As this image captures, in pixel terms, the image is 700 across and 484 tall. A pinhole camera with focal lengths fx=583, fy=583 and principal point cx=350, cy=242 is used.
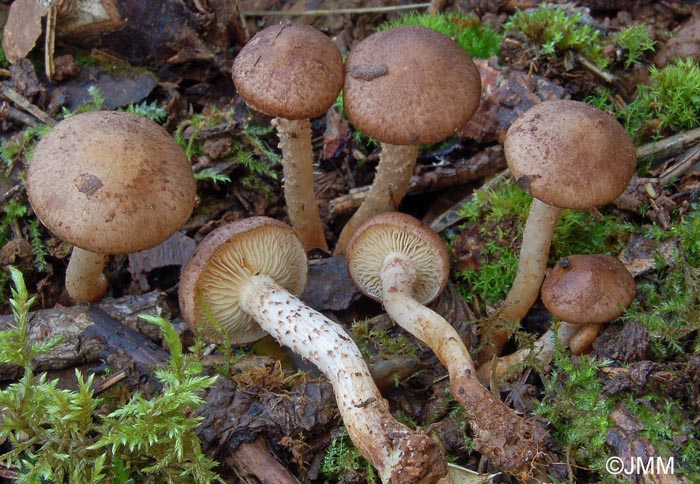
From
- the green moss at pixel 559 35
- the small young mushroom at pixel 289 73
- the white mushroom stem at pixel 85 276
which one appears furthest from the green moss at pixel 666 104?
the white mushroom stem at pixel 85 276

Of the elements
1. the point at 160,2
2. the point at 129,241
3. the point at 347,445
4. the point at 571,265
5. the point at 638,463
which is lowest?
the point at 347,445

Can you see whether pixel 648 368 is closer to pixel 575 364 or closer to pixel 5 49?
pixel 575 364

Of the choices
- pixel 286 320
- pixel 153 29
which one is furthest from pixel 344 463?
pixel 153 29

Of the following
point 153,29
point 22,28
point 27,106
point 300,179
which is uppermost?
point 22,28

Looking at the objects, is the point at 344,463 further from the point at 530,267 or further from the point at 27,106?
the point at 27,106

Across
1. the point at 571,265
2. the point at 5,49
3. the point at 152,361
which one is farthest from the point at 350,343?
the point at 5,49
